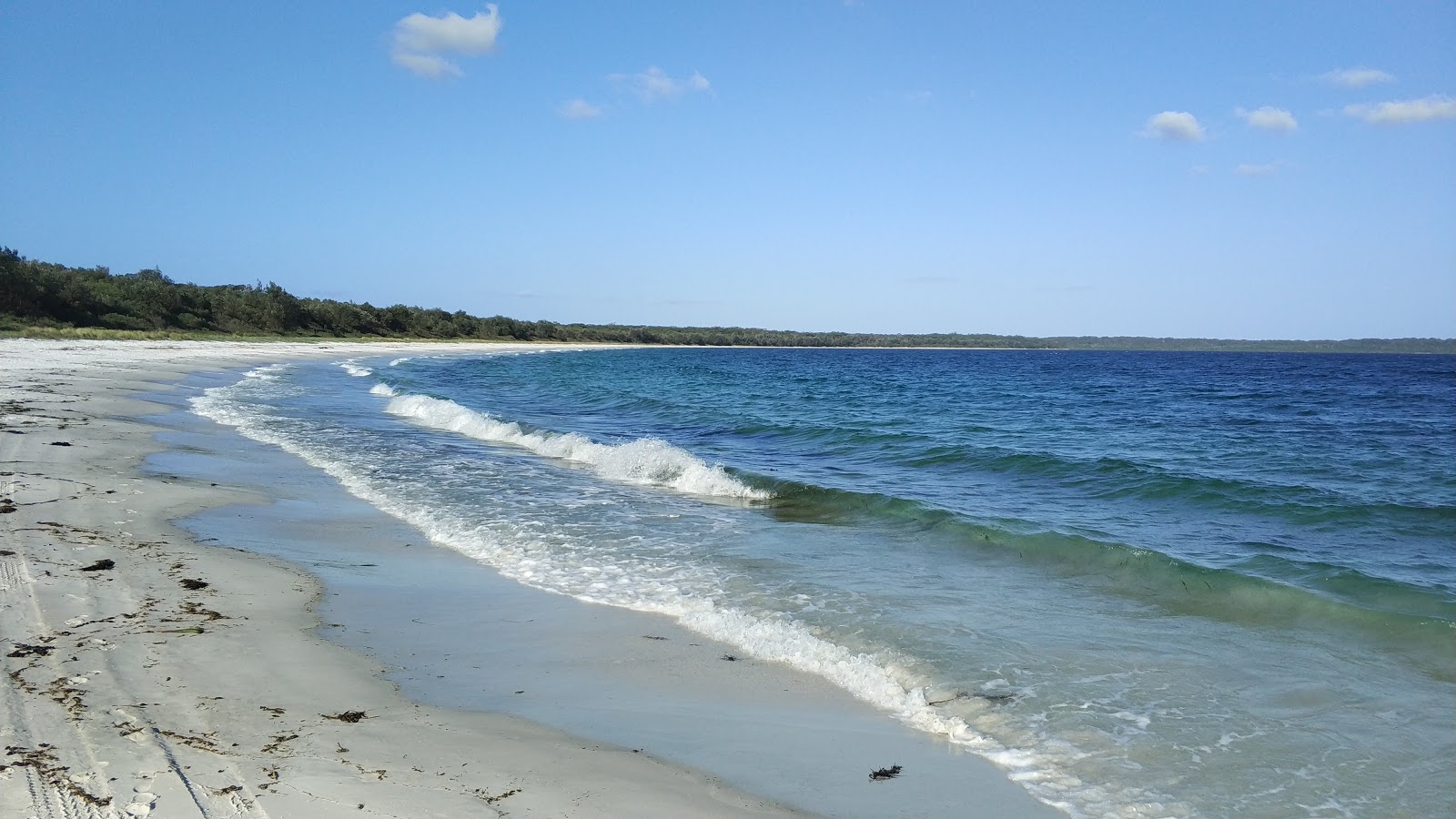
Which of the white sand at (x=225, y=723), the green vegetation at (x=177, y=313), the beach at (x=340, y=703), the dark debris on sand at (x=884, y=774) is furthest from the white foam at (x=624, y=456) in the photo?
the green vegetation at (x=177, y=313)

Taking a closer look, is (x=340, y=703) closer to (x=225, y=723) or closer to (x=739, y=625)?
(x=225, y=723)

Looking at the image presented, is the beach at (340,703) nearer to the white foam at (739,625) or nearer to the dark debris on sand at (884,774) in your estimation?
the dark debris on sand at (884,774)

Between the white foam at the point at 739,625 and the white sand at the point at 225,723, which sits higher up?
the white sand at the point at 225,723

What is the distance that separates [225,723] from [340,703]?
0.54 m

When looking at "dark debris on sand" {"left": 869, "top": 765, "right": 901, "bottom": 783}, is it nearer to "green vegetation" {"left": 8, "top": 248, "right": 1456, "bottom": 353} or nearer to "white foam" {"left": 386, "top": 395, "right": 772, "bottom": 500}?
"white foam" {"left": 386, "top": 395, "right": 772, "bottom": 500}

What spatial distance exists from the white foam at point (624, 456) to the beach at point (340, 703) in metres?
5.45

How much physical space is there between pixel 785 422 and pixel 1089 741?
18498mm

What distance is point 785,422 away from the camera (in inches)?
901

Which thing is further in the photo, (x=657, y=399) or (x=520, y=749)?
(x=657, y=399)

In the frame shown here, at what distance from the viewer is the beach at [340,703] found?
343 centimetres

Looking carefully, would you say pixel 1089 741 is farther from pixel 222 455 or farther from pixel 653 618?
pixel 222 455

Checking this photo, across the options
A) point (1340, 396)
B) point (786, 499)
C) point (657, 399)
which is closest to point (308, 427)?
point (786, 499)

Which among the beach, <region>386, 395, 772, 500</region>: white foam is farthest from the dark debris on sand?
<region>386, 395, 772, 500</region>: white foam

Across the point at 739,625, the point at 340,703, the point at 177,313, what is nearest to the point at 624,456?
the point at 739,625
